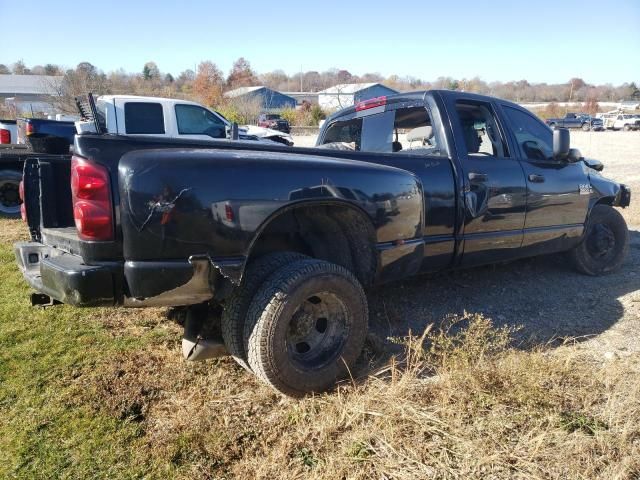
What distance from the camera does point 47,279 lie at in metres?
2.52

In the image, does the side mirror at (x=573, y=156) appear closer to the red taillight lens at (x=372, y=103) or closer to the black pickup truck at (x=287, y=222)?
the black pickup truck at (x=287, y=222)

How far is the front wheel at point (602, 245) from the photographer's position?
514cm

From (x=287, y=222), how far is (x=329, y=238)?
37 cm

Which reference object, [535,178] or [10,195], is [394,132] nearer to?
[535,178]

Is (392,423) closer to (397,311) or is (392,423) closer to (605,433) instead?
(605,433)

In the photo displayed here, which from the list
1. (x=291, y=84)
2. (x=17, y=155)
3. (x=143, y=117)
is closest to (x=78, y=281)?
(x=17, y=155)

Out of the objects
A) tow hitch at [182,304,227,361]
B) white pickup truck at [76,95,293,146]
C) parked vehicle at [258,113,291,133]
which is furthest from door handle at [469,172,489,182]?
parked vehicle at [258,113,291,133]

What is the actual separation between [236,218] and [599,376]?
2242 mm

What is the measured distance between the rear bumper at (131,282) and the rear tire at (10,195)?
645 centimetres

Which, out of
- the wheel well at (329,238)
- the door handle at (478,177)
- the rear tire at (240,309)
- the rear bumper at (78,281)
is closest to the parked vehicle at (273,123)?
the door handle at (478,177)

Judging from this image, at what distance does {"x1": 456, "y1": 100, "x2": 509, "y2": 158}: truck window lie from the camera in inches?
165

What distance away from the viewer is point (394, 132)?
4406 millimetres

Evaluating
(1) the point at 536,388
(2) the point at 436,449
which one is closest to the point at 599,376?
(1) the point at 536,388

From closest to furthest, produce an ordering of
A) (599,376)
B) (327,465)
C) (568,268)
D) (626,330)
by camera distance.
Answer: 1. (327,465)
2. (599,376)
3. (626,330)
4. (568,268)
